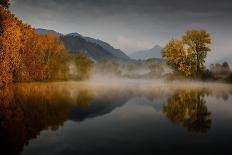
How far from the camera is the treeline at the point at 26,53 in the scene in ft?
242

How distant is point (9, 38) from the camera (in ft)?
246

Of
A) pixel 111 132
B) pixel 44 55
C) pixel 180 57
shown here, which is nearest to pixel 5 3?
pixel 44 55

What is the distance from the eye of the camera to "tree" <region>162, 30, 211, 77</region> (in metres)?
98.5

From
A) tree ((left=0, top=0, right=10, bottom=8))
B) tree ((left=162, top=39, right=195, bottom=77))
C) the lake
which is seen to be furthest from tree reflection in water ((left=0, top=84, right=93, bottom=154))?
tree ((left=162, top=39, right=195, bottom=77))

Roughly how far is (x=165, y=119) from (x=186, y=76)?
78.2m

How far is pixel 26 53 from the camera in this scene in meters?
→ 95.2

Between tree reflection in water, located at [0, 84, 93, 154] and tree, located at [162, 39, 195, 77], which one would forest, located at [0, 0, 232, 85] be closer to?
tree, located at [162, 39, 195, 77]

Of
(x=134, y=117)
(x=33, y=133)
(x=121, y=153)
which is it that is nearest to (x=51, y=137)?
(x=33, y=133)

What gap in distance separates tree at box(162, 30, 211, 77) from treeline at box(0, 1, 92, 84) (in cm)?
4081

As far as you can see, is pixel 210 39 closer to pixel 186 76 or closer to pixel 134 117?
pixel 186 76

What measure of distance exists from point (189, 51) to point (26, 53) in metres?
48.9

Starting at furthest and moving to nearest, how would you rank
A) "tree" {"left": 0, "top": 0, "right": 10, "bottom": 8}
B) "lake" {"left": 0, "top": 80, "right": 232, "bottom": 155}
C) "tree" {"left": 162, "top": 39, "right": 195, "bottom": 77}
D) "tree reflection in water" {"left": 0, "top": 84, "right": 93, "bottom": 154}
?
"tree" {"left": 162, "top": 39, "right": 195, "bottom": 77} → "tree" {"left": 0, "top": 0, "right": 10, "bottom": 8} → "tree reflection in water" {"left": 0, "top": 84, "right": 93, "bottom": 154} → "lake" {"left": 0, "top": 80, "right": 232, "bottom": 155}

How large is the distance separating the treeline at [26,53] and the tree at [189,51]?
40809 mm

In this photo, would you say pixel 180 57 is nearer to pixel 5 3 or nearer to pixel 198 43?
pixel 198 43
